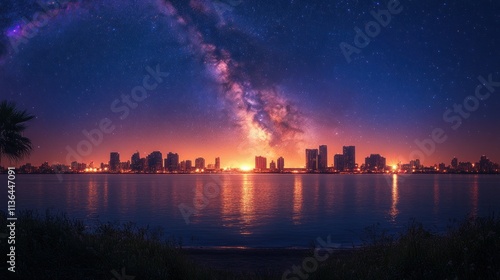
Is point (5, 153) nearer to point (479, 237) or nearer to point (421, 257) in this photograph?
point (421, 257)

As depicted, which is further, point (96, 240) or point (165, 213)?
point (165, 213)

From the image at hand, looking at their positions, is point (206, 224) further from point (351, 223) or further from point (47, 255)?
point (47, 255)

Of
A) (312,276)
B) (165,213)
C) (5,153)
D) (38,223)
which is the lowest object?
(165,213)

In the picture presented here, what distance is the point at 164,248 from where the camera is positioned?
11219 millimetres

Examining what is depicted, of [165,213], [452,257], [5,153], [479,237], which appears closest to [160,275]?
[452,257]

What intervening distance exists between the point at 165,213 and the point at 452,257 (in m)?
43.1

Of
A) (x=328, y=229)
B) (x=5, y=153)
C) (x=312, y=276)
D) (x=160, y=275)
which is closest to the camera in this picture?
(x=160, y=275)

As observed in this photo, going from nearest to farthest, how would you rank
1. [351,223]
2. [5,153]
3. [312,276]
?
[312,276], [5,153], [351,223]

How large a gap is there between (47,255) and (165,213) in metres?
40.4

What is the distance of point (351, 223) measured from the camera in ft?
138

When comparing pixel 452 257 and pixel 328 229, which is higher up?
pixel 452 257

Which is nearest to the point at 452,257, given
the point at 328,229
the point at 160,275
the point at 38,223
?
the point at 160,275

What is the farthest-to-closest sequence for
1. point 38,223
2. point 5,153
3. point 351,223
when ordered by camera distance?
point 351,223
point 5,153
point 38,223

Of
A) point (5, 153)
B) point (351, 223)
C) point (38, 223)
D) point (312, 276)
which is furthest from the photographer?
point (351, 223)
